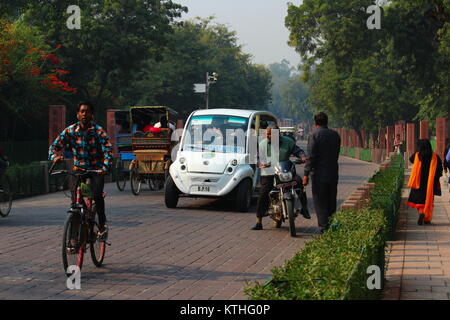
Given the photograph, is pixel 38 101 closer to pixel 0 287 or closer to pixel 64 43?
pixel 64 43

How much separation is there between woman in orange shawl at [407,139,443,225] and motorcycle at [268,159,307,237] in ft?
7.55

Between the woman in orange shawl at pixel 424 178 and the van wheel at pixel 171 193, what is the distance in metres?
4.93

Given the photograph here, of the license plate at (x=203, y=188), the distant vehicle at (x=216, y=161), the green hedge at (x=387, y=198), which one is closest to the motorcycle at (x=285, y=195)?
the green hedge at (x=387, y=198)

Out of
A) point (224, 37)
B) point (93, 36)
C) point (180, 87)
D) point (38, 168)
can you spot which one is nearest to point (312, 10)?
point (93, 36)

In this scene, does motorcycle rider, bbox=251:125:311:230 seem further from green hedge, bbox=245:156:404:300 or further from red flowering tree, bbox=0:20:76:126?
red flowering tree, bbox=0:20:76:126

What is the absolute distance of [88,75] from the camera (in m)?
40.0

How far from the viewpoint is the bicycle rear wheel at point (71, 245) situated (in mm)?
7594

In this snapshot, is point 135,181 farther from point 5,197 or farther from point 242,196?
point 5,197

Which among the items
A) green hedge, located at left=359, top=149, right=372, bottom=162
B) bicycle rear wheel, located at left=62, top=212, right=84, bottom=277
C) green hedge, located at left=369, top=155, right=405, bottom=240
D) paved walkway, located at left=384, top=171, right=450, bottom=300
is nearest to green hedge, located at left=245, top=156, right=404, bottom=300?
paved walkway, located at left=384, top=171, right=450, bottom=300

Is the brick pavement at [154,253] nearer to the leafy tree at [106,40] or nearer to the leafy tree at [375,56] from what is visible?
the leafy tree at [375,56]

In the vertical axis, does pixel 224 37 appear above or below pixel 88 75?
above

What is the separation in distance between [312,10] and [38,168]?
88.8ft

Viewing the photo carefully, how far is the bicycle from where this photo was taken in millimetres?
7660

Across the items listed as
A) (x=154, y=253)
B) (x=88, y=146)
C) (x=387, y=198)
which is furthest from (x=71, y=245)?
(x=387, y=198)
